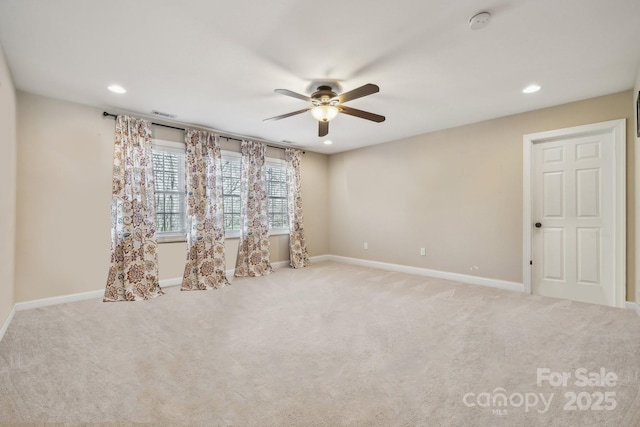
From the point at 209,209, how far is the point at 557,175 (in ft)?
15.8

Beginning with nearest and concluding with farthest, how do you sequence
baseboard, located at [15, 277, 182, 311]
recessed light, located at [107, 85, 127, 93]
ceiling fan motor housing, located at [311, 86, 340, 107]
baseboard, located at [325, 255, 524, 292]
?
ceiling fan motor housing, located at [311, 86, 340, 107] < recessed light, located at [107, 85, 127, 93] < baseboard, located at [15, 277, 182, 311] < baseboard, located at [325, 255, 524, 292]

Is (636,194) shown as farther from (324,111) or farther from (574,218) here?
(324,111)

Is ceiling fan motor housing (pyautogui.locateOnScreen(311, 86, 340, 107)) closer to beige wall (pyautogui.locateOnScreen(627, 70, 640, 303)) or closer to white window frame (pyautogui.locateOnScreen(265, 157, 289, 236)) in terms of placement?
white window frame (pyautogui.locateOnScreen(265, 157, 289, 236))

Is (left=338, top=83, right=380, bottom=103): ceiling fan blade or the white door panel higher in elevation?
(left=338, top=83, right=380, bottom=103): ceiling fan blade

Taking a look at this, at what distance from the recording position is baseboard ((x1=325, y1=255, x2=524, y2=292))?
3995 mm

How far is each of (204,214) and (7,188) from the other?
2.12 m

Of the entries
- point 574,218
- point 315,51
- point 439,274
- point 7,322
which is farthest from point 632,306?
point 7,322

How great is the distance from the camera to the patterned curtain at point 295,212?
5.68 meters

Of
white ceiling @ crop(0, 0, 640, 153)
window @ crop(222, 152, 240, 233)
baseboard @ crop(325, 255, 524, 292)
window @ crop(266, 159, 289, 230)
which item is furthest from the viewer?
window @ crop(266, 159, 289, 230)

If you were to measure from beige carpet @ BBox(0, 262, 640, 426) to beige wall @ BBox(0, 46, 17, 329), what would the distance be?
345 millimetres

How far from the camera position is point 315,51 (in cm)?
240

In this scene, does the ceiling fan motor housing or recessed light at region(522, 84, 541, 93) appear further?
recessed light at region(522, 84, 541, 93)

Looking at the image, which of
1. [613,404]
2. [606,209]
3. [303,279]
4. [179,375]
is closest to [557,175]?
[606,209]

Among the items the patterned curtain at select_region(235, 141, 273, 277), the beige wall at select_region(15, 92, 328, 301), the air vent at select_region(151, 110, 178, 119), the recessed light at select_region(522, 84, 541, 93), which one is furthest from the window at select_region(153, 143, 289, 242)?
the recessed light at select_region(522, 84, 541, 93)
